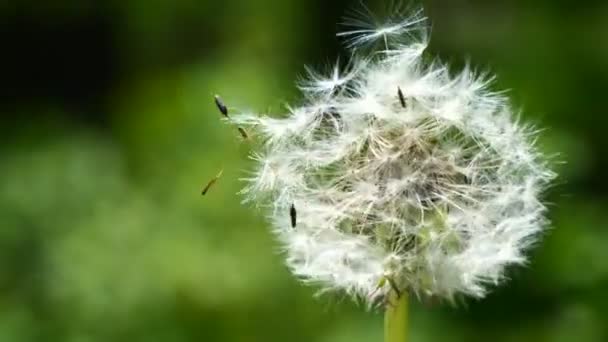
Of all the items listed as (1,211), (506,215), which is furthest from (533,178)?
(1,211)

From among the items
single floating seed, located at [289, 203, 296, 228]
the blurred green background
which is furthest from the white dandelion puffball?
the blurred green background

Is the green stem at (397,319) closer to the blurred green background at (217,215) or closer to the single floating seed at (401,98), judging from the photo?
the single floating seed at (401,98)

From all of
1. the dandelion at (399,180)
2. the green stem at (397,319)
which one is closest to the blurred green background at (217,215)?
the dandelion at (399,180)

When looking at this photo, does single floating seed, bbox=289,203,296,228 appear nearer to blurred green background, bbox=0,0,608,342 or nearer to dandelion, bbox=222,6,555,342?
dandelion, bbox=222,6,555,342

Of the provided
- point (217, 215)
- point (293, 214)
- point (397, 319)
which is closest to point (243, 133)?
point (293, 214)

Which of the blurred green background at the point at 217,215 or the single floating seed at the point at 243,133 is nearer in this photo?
the single floating seed at the point at 243,133
